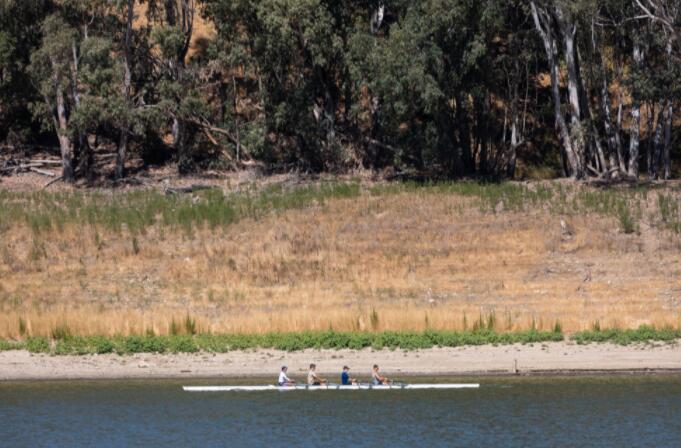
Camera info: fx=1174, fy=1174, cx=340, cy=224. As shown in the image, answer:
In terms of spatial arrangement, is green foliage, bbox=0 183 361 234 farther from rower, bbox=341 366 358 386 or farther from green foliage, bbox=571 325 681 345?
green foliage, bbox=571 325 681 345

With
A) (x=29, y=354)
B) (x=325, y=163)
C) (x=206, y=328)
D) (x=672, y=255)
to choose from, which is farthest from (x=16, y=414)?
(x=325, y=163)

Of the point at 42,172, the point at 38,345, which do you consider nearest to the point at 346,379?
the point at 38,345

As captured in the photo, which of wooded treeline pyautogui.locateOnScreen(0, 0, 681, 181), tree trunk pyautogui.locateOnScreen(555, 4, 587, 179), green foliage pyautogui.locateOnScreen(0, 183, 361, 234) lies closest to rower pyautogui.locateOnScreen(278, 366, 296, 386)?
green foliage pyautogui.locateOnScreen(0, 183, 361, 234)

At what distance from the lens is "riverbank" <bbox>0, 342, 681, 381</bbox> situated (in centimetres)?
2717

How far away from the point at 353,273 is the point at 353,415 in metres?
11.8

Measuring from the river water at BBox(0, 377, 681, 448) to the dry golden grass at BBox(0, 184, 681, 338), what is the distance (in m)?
3.15

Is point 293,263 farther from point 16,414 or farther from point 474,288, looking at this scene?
point 16,414

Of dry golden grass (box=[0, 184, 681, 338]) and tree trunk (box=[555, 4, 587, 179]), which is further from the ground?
tree trunk (box=[555, 4, 587, 179])

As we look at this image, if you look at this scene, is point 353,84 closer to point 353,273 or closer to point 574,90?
point 574,90

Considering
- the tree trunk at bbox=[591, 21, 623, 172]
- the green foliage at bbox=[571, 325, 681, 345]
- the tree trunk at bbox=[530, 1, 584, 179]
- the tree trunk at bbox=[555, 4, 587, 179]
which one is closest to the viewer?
the green foliage at bbox=[571, 325, 681, 345]

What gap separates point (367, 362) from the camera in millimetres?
28141

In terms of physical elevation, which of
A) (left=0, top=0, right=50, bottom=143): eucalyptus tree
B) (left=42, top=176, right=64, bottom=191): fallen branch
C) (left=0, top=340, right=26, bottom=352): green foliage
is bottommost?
(left=0, top=340, right=26, bottom=352): green foliage

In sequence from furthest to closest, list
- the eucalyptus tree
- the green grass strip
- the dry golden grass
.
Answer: the eucalyptus tree, the dry golden grass, the green grass strip

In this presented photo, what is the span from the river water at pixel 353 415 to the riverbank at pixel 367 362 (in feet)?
0.98
